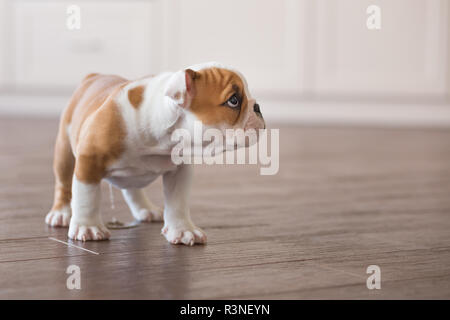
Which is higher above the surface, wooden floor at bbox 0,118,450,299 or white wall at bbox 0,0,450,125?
white wall at bbox 0,0,450,125

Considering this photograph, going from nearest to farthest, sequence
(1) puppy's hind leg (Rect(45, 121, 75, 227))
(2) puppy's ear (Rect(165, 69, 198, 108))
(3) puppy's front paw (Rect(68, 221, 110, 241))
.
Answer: (2) puppy's ear (Rect(165, 69, 198, 108)) < (3) puppy's front paw (Rect(68, 221, 110, 241)) < (1) puppy's hind leg (Rect(45, 121, 75, 227))

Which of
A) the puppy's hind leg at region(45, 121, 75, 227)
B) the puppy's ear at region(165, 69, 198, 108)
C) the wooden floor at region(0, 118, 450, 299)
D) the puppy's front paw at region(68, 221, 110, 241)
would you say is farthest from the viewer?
the puppy's hind leg at region(45, 121, 75, 227)

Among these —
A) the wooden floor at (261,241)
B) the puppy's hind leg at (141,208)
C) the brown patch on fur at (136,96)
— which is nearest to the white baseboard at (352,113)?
the wooden floor at (261,241)

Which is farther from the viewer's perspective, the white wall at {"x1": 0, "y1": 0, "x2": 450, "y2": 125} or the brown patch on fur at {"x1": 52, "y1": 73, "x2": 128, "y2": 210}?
the white wall at {"x1": 0, "y1": 0, "x2": 450, "y2": 125}

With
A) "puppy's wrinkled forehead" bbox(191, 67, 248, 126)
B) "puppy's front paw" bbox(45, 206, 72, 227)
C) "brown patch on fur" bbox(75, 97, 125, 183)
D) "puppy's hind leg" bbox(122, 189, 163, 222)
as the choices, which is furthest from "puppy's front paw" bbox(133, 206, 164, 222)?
"puppy's wrinkled forehead" bbox(191, 67, 248, 126)

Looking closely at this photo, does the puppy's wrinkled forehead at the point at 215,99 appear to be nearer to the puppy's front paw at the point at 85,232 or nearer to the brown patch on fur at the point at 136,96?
the brown patch on fur at the point at 136,96

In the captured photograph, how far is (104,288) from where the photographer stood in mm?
842

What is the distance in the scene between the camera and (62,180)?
126 centimetres

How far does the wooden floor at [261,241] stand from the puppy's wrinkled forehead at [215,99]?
21 centimetres

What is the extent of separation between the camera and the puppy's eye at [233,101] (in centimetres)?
101

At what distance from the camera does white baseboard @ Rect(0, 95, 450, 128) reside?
374 cm

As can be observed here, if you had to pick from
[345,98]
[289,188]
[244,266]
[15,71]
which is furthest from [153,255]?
[15,71]

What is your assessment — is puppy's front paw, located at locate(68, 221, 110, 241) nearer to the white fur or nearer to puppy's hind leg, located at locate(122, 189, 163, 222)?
the white fur

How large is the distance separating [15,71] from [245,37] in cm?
137
